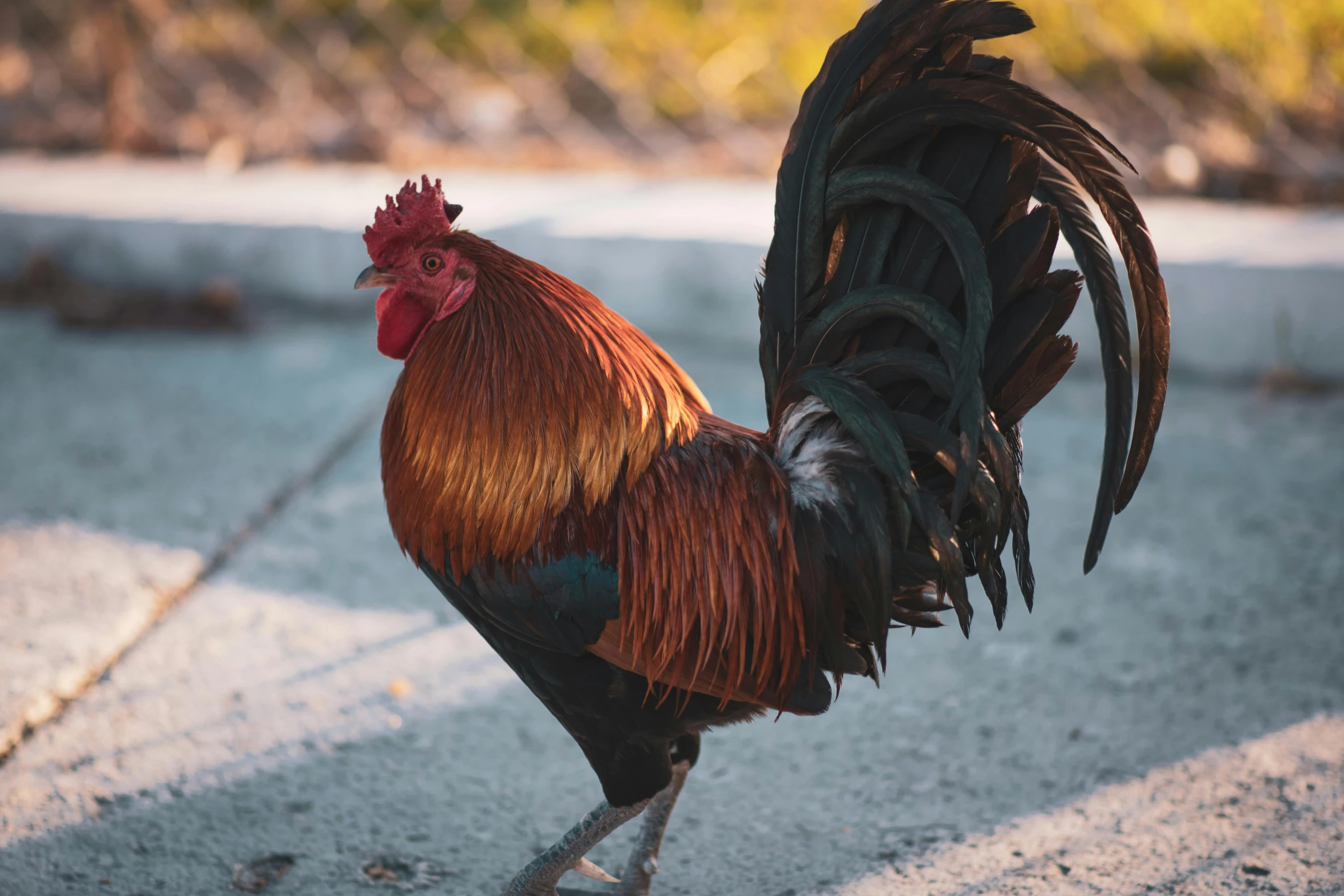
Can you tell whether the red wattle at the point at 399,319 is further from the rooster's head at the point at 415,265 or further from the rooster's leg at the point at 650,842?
the rooster's leg at the point at 650,842

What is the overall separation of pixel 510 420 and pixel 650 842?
1.03 meters

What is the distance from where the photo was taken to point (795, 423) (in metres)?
2.22

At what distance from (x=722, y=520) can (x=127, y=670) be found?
1960 mm

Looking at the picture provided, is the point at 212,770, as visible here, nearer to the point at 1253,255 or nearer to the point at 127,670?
the point at 127,670

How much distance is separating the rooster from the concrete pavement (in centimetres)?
51

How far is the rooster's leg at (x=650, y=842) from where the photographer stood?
7.97 ft

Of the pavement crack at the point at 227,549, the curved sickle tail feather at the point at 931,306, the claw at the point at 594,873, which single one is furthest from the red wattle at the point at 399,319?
the pavement crack at the point at 227,549

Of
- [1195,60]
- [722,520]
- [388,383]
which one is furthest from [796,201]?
[1195,60]

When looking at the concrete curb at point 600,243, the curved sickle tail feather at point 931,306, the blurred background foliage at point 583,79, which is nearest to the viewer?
the curved sickle tail feather at point 931,306

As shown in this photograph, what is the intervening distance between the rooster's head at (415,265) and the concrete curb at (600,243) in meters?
2.94

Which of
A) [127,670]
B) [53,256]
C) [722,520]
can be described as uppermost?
[53,256]

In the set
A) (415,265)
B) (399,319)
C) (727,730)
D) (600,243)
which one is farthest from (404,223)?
(600,243)

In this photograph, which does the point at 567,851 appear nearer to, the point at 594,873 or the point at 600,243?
the point at 594,873

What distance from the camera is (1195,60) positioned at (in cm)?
657
